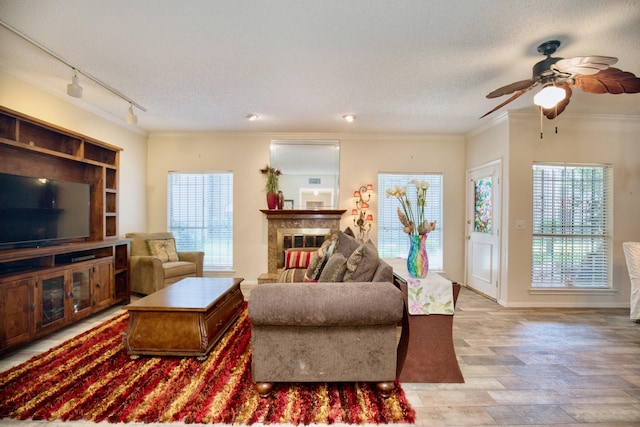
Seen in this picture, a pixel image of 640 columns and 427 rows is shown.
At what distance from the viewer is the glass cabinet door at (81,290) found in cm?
291

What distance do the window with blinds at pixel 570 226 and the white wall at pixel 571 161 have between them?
113 millimetres

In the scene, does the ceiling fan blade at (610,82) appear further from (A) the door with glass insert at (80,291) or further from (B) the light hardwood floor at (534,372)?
(A) the door with glass insert at (80,291)

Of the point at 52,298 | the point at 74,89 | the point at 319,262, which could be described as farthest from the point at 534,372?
the point at 74,89

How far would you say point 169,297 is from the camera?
2.49 m

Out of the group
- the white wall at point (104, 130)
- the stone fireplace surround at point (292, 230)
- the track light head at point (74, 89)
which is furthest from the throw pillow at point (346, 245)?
the white wall at point (104, 130)

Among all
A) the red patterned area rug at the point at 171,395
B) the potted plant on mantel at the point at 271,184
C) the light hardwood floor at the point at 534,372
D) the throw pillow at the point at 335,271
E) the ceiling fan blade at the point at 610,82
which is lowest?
the light hardwood floor at the point at 534,372

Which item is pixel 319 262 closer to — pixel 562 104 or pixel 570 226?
pixel 562 104

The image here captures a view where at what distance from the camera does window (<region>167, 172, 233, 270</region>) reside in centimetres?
490

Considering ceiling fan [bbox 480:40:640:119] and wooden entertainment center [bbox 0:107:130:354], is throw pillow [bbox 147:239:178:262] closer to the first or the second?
wooden entertainment center [bbox 0:107:130:354]

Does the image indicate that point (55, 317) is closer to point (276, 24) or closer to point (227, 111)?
point (227, 111)

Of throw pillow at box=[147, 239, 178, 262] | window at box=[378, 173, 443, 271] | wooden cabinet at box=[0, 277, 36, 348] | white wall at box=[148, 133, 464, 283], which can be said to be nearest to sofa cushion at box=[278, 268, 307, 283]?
white wall at box=[148, 133, 464, 283]

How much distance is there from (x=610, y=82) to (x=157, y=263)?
5.05 meters

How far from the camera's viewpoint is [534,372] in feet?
7.04

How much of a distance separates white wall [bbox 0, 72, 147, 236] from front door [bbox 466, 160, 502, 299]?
5610 millimetres
